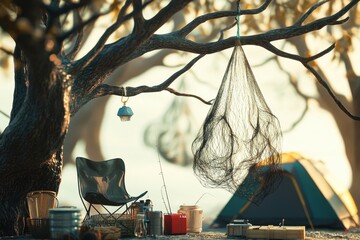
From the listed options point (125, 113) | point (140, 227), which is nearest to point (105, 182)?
point (125, 113)

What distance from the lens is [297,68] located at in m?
11.1

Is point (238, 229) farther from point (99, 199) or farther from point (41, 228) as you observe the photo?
point (41, 228)

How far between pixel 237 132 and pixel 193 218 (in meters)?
1.48

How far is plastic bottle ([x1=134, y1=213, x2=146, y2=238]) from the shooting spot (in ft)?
23.0

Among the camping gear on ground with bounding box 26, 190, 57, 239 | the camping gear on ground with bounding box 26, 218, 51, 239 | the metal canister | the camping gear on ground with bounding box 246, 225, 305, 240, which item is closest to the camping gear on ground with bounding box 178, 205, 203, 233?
the metal canister

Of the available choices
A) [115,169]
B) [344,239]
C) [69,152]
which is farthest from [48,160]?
[69,152]

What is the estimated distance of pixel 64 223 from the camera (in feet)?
19.6

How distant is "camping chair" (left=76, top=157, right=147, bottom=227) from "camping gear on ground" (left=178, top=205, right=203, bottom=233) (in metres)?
0.56

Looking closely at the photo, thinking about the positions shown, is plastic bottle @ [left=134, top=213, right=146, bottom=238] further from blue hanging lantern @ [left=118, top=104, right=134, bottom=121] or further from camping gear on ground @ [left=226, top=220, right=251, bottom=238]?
blue hanging lantern @ [left=118, top=104, right=134, bottom=121]

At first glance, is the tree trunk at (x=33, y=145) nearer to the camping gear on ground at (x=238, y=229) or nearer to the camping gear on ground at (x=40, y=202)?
the camping gear on ground at (x=40, y=202)

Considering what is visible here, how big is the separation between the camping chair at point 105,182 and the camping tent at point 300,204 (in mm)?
1555

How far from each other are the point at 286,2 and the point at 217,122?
475 cm

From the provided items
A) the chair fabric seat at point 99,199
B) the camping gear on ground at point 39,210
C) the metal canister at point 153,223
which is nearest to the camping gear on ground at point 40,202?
the camping gear on ground at point 39,210

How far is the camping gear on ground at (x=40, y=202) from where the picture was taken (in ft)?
22.9
